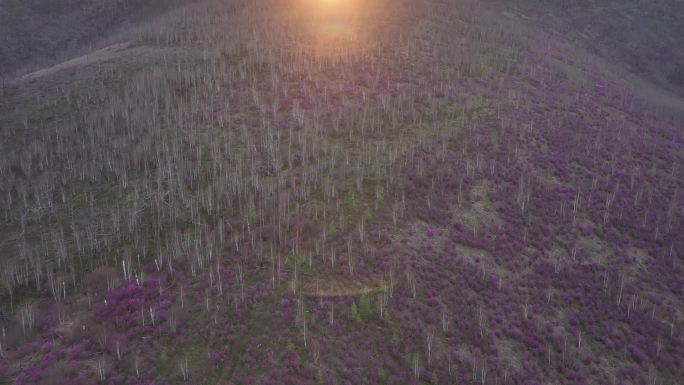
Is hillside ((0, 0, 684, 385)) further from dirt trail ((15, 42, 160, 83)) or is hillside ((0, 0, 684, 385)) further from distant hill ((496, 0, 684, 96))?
distant hill ((496, 0, 684, 96))

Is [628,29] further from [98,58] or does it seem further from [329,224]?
[98,58]

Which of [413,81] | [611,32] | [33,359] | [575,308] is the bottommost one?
[575,308]

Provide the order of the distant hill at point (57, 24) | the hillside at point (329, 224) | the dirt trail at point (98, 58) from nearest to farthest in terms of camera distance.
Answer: the hillside at point (329, 224), the dirt trail at point (98, 58), the distant hill at point (57, 24)

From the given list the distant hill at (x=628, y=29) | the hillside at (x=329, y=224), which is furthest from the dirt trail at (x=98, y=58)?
the distant hill at (x=628, y=29)

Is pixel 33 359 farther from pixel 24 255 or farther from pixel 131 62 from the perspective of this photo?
pixel 131 62

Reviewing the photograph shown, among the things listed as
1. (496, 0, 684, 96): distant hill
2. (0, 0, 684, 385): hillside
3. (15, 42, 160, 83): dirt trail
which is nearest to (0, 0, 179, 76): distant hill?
(15, 42, 160, 83): dirt trail

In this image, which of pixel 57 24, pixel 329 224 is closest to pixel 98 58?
pixel 57 24

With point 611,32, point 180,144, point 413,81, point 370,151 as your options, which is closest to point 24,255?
point 180,144

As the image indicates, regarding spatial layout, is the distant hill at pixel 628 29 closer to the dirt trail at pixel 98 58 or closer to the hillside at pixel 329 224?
the hillside at pixel 329 224
